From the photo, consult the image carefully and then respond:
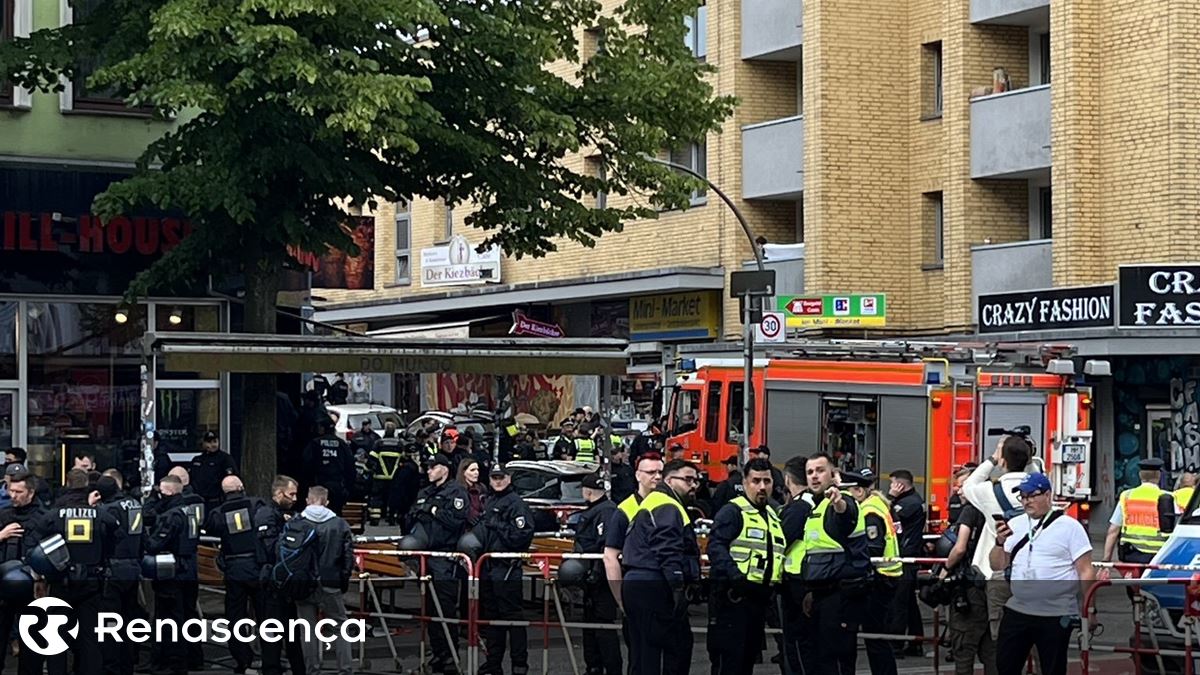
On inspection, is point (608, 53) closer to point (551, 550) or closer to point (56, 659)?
point (551, 550)

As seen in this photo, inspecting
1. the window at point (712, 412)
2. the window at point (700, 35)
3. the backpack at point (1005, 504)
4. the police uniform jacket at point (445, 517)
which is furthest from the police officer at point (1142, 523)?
the window at point (700, 35)

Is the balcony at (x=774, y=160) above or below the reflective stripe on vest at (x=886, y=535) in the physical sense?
above

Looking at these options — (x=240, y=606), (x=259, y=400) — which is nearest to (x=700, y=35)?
(x=259, y=400)

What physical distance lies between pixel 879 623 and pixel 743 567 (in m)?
2.11

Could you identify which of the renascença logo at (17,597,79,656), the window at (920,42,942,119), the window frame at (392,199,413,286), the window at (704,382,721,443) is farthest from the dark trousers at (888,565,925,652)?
the window frame at (392,199,413,286)

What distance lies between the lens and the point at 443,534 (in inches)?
676

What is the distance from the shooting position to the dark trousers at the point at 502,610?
15.7 m

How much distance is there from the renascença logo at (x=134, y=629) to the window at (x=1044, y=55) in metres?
22.9

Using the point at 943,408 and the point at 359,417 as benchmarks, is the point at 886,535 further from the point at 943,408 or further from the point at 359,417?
the point at 359,417

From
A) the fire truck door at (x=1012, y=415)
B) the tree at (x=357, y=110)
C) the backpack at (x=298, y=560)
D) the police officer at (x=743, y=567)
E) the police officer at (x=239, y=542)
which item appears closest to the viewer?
the police officer at (x=743, y=567)

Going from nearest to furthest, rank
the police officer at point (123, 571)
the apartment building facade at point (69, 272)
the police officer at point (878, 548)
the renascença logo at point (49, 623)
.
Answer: the police officer at point (878, 548), the renascença logo at point (49, 623), the police officer at point (123, 571), the apartment building facade at point (69, 272)

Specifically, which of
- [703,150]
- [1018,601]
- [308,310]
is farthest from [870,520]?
[703,150]

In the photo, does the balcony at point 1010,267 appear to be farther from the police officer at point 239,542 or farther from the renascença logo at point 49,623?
the renascença logo at point 49,623

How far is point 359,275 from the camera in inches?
1117
